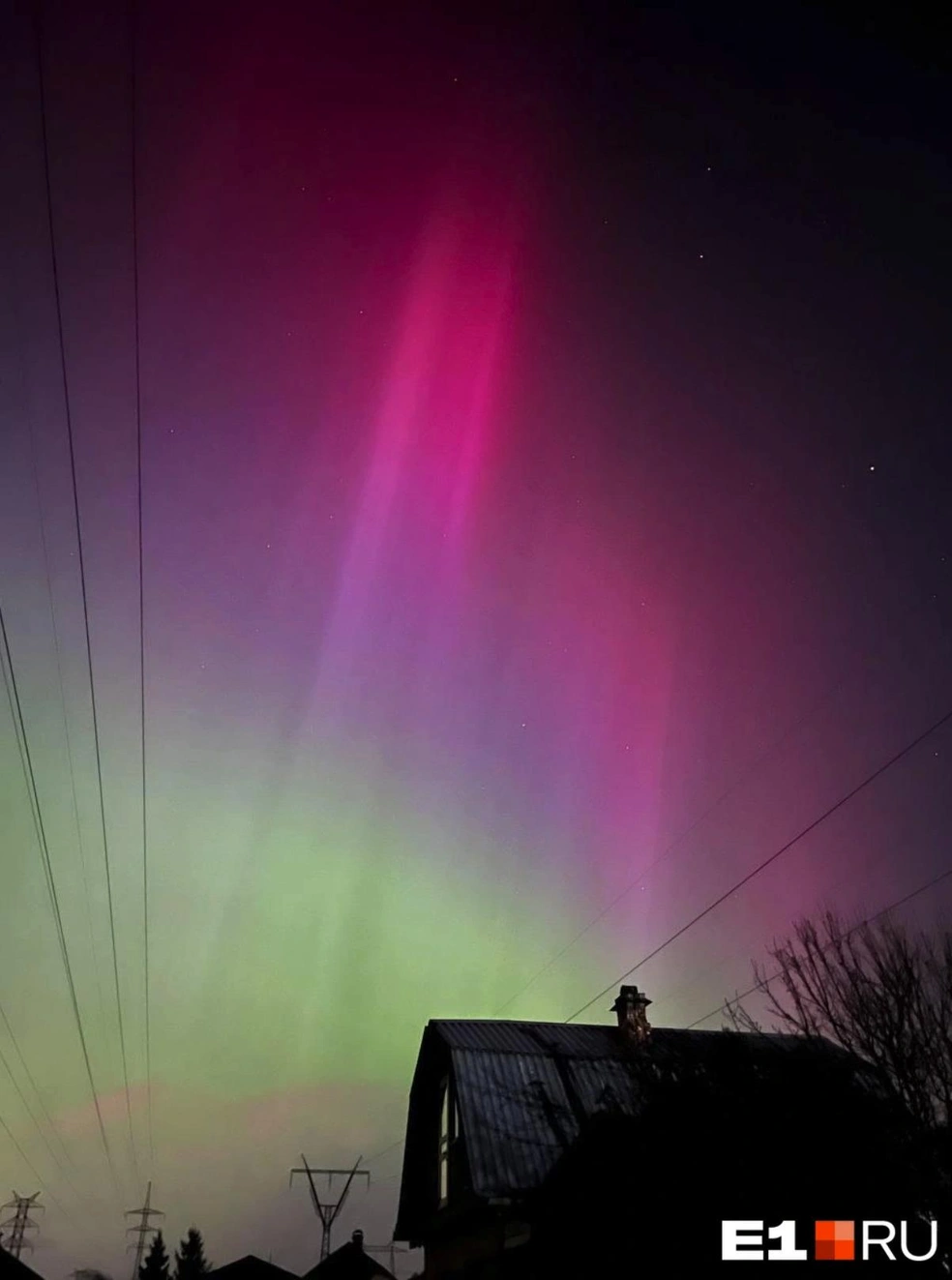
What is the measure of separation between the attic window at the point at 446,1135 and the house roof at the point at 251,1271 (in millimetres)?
54491

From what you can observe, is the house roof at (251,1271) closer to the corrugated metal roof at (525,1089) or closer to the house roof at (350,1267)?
the house roof at (350,1267)

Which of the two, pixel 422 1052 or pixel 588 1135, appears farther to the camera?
pixel 422 1052

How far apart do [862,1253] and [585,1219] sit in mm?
4676

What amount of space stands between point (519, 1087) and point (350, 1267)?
1597 inches

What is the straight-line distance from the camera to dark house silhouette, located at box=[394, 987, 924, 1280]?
12508mm

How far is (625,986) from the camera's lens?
27.9 metres

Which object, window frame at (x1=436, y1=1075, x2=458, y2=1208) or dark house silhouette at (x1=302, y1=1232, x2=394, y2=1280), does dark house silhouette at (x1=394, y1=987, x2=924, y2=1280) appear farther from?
dark house silhouette at (x1=302, y1=1232, x2=394, y2=1280)

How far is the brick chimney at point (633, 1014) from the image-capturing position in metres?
26.4

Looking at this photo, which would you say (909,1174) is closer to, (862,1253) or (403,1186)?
(862,1253)

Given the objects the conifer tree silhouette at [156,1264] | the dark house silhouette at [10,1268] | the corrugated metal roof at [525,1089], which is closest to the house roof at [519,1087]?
the corrugated metal roof at [525,1089]

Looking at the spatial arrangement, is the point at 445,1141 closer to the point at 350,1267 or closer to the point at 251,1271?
the point at 350,1267

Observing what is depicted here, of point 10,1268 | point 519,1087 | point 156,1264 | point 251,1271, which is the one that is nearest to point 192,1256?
point 156,1264

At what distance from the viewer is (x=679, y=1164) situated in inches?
521

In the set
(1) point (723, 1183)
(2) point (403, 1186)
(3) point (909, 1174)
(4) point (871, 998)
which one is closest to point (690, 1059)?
(1) point (723, 1183)
